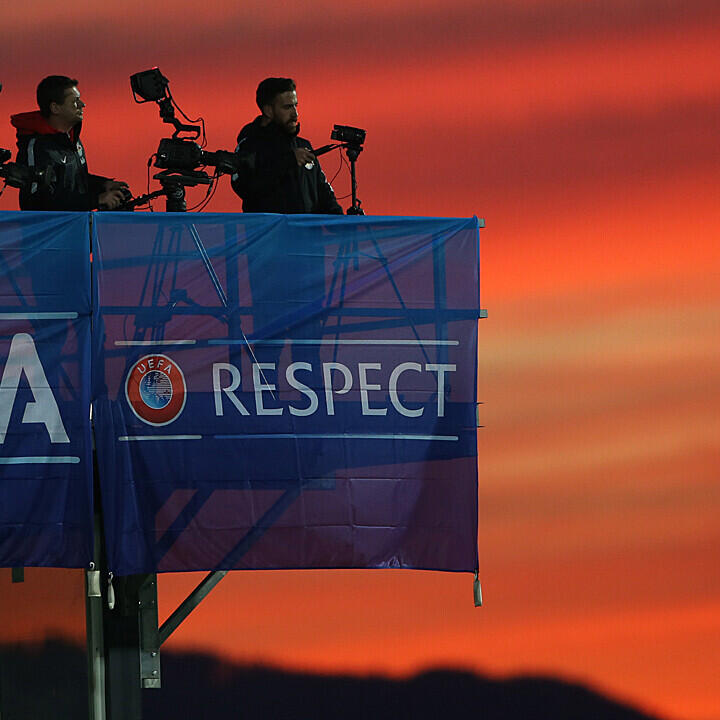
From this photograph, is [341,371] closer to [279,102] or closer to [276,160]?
[276,160]

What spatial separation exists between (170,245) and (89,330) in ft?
3.24

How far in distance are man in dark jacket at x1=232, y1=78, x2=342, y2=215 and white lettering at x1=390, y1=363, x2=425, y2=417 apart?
162 cm

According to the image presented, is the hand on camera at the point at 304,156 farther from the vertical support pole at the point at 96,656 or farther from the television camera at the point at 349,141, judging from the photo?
the vertical support pole at the point at 96,656

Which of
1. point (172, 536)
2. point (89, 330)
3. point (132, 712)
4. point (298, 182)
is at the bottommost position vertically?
point (132, 712)

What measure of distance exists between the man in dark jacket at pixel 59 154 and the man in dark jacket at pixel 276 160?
3.56 feet

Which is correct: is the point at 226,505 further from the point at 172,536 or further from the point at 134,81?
the point at 134,81

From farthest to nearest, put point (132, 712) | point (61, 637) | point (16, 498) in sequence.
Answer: point (61, 637), point (132, 712), point (16, 498)

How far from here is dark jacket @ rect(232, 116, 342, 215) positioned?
46.3ft

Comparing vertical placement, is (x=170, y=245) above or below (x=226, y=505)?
above

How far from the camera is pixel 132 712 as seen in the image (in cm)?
1484

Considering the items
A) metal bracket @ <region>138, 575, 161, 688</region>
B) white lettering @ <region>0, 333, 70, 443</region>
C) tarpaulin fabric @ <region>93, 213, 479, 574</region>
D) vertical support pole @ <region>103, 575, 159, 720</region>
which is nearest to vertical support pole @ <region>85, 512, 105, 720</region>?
vertical support pole @ <region>103, 575, 159, 720</region>

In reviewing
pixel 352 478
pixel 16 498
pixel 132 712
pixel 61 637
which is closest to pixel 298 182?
pixel 352 478

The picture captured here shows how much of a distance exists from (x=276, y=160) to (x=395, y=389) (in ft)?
7.25

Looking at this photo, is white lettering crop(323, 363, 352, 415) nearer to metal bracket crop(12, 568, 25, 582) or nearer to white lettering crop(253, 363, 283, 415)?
white lettering crop(253, 363, 283, 415)
